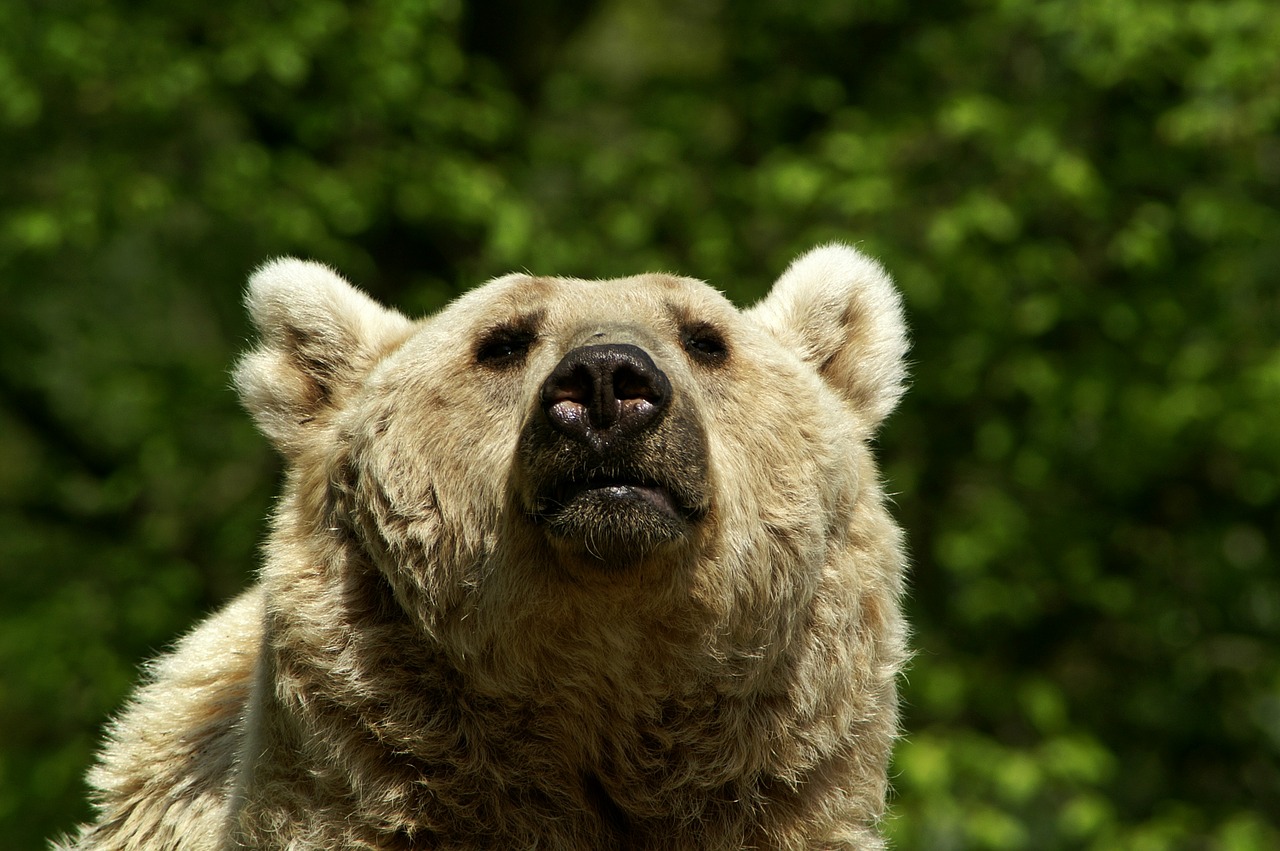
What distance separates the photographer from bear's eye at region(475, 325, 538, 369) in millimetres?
4152

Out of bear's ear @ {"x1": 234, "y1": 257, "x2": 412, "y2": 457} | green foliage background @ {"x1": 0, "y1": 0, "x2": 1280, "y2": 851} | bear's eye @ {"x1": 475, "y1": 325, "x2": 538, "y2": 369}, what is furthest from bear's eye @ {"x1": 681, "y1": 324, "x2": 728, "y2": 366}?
green foliage background @ {"x1": 0, "y1": 0, "x2": 1280, "y2": 851}

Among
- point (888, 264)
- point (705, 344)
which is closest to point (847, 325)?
point (705, 344)

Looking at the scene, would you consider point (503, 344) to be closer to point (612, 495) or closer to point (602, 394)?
point (602, 394)

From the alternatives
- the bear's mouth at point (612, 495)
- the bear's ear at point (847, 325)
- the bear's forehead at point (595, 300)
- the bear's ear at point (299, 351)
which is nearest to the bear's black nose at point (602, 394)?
the bear's mouth at point (612, 495)

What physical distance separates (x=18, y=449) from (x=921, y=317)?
836 centimetres

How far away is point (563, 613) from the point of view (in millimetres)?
3752

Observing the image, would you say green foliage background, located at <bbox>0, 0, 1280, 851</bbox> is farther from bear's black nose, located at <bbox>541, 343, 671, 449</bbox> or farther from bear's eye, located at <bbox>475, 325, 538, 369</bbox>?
bear's black nose, located at <bbox>541, 343, 671, 449</bbox>

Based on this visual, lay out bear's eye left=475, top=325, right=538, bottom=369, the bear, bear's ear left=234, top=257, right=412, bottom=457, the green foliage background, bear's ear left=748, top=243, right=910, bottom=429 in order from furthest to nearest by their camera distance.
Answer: the green foliage background, bear's ear left=748, top=243, right=910, bottom=429, bear's ear left=234, top=257, right=412, bottom=457, bear's eye left=475, top=325, right=538, bottom=369, the bear

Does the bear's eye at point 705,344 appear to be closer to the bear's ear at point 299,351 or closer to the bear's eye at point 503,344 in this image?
the bear's eye at point 503,344

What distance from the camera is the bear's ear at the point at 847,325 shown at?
15.7ft

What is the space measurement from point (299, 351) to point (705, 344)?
1398 mm

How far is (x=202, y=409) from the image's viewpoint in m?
10.9

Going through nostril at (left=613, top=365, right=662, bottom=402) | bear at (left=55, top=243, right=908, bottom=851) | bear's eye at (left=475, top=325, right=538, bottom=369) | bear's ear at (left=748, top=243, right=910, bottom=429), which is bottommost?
bear at (left=55, top=243, right=908, bottom=851)

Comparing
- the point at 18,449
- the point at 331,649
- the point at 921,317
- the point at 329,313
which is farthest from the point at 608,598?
the point at 18,449
